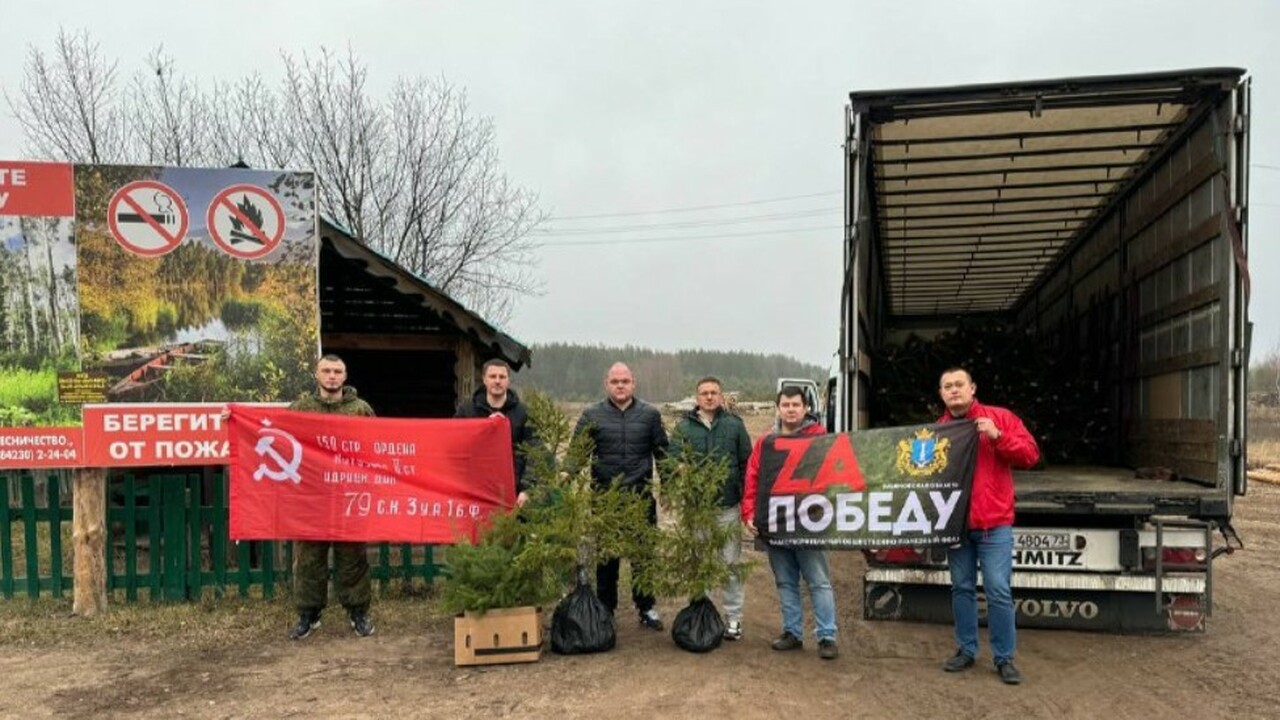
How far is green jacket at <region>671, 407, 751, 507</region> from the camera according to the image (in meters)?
6.01

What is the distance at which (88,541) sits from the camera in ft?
22.6

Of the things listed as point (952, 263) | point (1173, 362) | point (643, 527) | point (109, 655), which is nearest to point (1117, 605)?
point (1173, 362)

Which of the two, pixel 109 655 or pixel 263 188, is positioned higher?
pixel 263 188

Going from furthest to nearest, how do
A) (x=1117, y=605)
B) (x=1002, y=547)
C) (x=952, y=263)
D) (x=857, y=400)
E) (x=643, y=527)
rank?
(x=952, y=263), (x=857, y=400), (x=1117, y=605), (x=643, y=527), (x=1002, y=547)

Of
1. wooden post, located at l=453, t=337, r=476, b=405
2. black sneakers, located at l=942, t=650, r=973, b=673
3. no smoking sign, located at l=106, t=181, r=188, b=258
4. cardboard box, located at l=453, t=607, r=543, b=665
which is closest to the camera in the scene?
black sneakers, located at l=942, t=650, r=973, b=673

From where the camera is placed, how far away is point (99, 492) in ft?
22.8

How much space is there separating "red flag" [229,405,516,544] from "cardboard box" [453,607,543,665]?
37.4 inches

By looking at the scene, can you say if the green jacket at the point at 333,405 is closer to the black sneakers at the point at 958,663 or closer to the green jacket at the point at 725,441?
the green jacket at the point at 725,441

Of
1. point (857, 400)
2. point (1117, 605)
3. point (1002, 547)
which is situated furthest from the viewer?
point (857, 400)

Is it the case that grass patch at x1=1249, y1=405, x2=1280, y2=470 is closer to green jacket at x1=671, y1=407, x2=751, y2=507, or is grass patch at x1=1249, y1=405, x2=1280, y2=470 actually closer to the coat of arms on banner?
the coat of arms on banner

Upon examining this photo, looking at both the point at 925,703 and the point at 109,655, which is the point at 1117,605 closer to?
the point at 925,703

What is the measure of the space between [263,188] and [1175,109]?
6839 millimetres

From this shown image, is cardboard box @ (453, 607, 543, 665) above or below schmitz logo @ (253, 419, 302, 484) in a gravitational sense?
below

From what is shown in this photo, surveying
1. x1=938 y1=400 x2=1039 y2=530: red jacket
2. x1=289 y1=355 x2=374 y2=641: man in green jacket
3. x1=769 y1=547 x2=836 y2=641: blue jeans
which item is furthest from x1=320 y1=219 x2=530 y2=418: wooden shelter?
x1=938 y1=400 x2=1039 y2=530: red jacket
